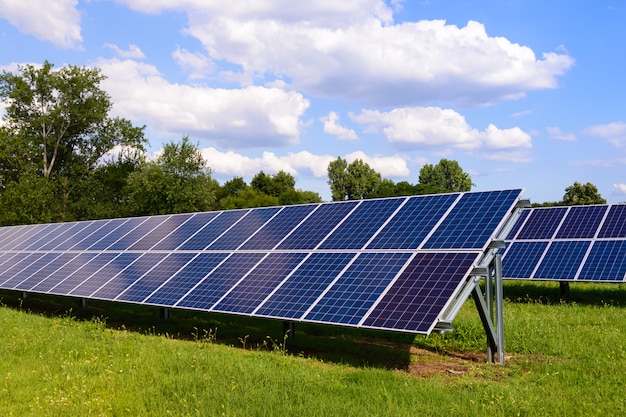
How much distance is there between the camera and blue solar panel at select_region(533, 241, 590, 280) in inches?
784

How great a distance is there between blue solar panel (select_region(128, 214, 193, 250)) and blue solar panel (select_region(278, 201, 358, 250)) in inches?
228

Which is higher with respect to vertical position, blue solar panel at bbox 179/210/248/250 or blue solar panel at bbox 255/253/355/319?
blue solar panel at bbox 179/210/248/250

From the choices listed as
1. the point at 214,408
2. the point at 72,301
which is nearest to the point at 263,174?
the point at 72,301

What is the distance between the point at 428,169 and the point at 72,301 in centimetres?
8918

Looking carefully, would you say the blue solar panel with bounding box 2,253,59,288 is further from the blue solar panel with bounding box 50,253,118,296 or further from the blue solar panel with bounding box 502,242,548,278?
the blue solar panel with bounding box 502,242,548,278

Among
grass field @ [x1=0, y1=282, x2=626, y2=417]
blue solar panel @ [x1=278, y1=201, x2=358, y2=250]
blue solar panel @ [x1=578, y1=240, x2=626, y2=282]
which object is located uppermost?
blue solar panel @ [x1=278, y1=201, x2=358, y2=250]

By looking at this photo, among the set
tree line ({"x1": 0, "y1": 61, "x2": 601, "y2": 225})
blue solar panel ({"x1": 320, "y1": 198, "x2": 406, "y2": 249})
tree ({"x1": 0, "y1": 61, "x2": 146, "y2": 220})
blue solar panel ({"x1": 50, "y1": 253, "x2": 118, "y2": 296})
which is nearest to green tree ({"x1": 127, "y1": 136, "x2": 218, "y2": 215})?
tree line ({"x1": 0, "y1": 61, "x2": 601, "y2": 225})

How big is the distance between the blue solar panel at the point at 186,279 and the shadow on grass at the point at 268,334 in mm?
1053

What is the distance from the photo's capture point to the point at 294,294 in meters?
12.4

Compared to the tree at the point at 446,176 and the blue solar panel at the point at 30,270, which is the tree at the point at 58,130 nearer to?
the blue solar panel at the point at 30,270

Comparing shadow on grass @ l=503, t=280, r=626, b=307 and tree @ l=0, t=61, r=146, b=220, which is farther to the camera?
tree @ l=0, t=61, r=146, b=220

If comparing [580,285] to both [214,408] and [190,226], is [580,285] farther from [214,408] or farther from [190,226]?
[214,408]

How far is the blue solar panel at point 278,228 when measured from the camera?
50.9 ft

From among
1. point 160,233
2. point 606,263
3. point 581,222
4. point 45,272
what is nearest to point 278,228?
point 160,233
